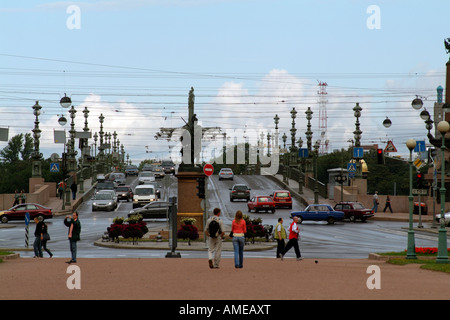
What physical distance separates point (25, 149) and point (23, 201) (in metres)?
132

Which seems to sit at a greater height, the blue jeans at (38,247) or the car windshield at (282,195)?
the car windshield at (282,195)

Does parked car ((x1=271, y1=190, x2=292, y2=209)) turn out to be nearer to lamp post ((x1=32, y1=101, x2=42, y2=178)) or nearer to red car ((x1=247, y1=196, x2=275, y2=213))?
red car ((x1=247, y1=196, x2=275, y2=213))

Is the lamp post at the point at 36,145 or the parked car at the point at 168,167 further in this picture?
the parked car at the point at 168,167

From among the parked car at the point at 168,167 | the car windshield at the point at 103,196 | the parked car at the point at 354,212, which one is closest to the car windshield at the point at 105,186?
the car windshield at the point at 103,196

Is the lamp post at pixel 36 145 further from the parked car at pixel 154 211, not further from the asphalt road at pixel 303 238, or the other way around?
the parked car at pixel 154 211

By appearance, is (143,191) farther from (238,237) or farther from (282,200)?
(238,237)

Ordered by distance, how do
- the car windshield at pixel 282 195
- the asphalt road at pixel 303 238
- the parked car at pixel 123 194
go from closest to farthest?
the asphalt road at pixel 303 238 → the car windshield at pixel 282 195 → the parked car at pixel 123 194

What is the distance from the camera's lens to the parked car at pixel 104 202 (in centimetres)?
6144

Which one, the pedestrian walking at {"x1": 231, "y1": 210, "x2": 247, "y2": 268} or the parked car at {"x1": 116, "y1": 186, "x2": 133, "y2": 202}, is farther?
the parked car at {"x1": 116, "y1": 186, "x2": 133, "y2": 202}

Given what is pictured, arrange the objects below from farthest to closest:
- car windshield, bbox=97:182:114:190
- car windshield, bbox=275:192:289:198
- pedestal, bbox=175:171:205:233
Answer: car windshield, bbox=97:182:114:190 < car windshield, bbox=275:192:289:198 < pedestal, bbox=175:171:205:233

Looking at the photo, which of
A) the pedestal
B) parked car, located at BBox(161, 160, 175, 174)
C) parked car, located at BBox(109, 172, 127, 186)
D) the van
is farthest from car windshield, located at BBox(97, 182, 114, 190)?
the pedestal

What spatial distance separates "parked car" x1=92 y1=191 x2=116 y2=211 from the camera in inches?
2419
